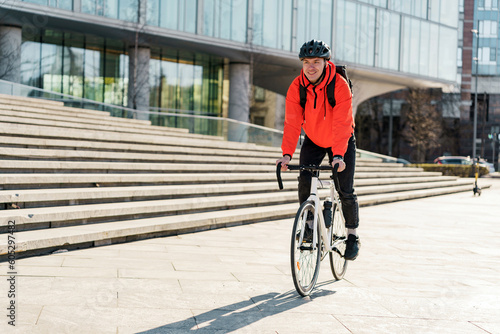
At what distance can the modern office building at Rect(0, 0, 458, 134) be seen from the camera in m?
27.8

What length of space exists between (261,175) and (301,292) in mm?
8953

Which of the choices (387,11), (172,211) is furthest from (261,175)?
(387,11)

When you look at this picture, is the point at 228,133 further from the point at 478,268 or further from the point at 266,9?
the point at 266,9

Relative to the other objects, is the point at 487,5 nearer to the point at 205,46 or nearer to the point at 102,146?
the point at 205,46

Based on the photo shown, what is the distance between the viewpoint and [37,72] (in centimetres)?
2998

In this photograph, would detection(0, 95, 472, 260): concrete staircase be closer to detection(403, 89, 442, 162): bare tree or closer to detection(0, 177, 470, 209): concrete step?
detection(0, 177, 470, 209): concrete step

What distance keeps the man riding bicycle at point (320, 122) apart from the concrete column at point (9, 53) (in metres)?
24.2

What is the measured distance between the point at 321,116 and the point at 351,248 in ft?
4.00

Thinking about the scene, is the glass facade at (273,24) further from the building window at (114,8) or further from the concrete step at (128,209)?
the concrete step at (128,209)

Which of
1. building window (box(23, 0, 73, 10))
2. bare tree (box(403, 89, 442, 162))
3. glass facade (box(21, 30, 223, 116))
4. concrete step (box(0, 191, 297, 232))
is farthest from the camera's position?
bare tree (box(403, 89, 442, 162))

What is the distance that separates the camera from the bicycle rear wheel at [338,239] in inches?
198

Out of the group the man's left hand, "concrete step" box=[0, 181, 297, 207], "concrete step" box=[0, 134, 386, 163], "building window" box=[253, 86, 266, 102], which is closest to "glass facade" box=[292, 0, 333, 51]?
"building window" box=[253, 86, 266, 102]

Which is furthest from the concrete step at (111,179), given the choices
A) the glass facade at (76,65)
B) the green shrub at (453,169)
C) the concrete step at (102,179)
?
the green shrub at (453,169)

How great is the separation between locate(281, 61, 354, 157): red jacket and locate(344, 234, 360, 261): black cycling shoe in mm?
892
